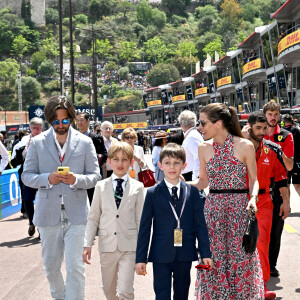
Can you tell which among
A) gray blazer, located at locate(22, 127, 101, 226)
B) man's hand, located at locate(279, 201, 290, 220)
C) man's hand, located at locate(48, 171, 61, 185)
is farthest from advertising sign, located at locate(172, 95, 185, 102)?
man's hand, located at locate(48, 171, 61, 185)

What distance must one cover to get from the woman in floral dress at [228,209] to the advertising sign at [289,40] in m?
31.1

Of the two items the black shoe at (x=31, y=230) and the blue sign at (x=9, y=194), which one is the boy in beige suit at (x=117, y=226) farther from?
the blue sign at (x=9, y=194)

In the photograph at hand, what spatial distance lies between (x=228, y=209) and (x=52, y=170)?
1.51 meters

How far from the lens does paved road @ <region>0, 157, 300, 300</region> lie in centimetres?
618

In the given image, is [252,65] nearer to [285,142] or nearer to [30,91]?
[285,142]

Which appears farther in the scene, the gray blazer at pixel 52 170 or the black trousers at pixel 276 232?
the black trousers at pixel 276 232

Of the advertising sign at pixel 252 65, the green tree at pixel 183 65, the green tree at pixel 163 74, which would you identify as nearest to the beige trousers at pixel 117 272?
the advertising sign at pixel 252 65

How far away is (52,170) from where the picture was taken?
5129 millimetres

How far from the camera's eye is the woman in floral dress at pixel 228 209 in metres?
4.80

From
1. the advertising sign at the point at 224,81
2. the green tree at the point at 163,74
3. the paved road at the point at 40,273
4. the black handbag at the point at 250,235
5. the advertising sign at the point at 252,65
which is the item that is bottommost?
the paved road at the point at 40,273

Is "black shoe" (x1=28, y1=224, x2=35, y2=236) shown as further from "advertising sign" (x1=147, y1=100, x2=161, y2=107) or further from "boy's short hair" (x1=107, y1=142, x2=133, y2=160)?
"advertising sign" (x1=147, y1=100, x2=161, y2=107)

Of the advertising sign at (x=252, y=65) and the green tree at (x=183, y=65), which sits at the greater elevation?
the green tree at (x=183, y=65)

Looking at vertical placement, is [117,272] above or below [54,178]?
below

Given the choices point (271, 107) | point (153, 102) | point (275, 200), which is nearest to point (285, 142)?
point (271, 107)
